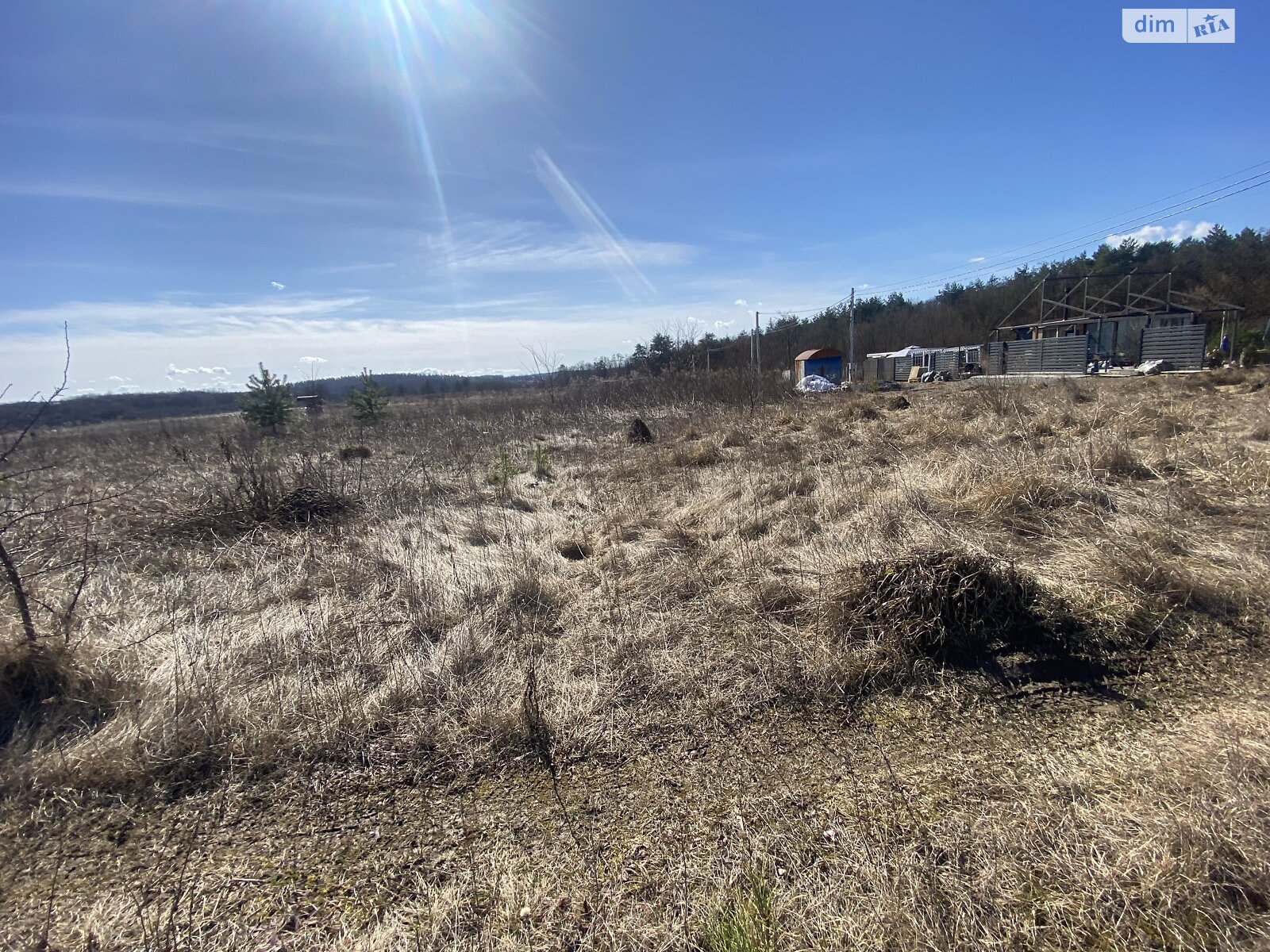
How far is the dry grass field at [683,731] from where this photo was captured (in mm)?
1608

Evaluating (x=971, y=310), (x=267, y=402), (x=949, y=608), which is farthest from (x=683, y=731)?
(x=971, y=310)

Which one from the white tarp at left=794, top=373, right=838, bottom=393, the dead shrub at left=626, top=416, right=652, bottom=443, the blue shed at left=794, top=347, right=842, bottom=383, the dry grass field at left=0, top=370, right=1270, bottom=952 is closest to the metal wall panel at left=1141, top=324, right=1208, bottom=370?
the blue shed at left=794, top=347, right=842, bottom=383

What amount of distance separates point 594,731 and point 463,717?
0.68m

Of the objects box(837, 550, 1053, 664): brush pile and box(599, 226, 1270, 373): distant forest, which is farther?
box(599, 226, 1270, 373): distant forest

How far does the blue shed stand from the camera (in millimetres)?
26312

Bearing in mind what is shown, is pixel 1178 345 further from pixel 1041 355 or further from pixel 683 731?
pixel 683 731

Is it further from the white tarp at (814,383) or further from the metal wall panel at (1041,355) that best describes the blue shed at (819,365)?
the metal wall panel at (1041,355)

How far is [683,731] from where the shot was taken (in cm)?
244

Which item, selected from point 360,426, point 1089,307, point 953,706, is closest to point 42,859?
point 953,706

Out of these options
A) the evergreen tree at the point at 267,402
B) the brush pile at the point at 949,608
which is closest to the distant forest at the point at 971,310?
the evergreen tree at the point at 267,402

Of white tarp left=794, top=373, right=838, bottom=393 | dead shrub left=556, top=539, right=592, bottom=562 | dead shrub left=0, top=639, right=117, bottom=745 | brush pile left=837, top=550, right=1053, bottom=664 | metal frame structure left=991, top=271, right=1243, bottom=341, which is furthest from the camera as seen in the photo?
metal frame structure left=991, top=271, right=1243, bottom=341

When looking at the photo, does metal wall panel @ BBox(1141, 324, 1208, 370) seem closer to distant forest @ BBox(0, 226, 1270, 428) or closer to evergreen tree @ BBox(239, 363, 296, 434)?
distant forest @ BBox(0, 226, 1270, 428)

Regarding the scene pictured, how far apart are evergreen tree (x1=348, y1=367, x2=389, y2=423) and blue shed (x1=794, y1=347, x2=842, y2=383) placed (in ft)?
61.4

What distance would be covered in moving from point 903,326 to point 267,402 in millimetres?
53086
